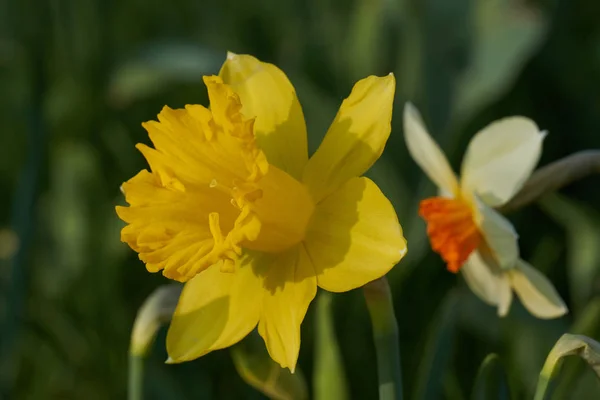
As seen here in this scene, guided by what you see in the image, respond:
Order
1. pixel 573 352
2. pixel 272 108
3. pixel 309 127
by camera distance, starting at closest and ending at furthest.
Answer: pixel 573 352, pixel 272 108, pixel 309 127

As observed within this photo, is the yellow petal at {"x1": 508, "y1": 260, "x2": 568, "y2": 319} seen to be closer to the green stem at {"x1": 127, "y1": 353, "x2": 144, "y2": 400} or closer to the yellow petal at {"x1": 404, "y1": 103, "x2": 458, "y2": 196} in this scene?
the yellow petal at {"x1": 404, "y1": 103, "x2": 458, "y2": 196}

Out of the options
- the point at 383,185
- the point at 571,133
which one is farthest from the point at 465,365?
the point at 571,133

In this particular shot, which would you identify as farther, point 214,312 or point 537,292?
point 537,292

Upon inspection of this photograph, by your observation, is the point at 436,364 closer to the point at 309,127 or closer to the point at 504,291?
the point at 504,291

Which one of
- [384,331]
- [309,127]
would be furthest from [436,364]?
[309,127]

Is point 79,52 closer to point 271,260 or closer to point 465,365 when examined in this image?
point 465,365

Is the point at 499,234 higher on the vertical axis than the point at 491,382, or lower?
higher

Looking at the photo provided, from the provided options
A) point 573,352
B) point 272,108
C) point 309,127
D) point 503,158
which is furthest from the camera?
point 309,127

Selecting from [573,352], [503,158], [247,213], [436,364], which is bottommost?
[436,364]
